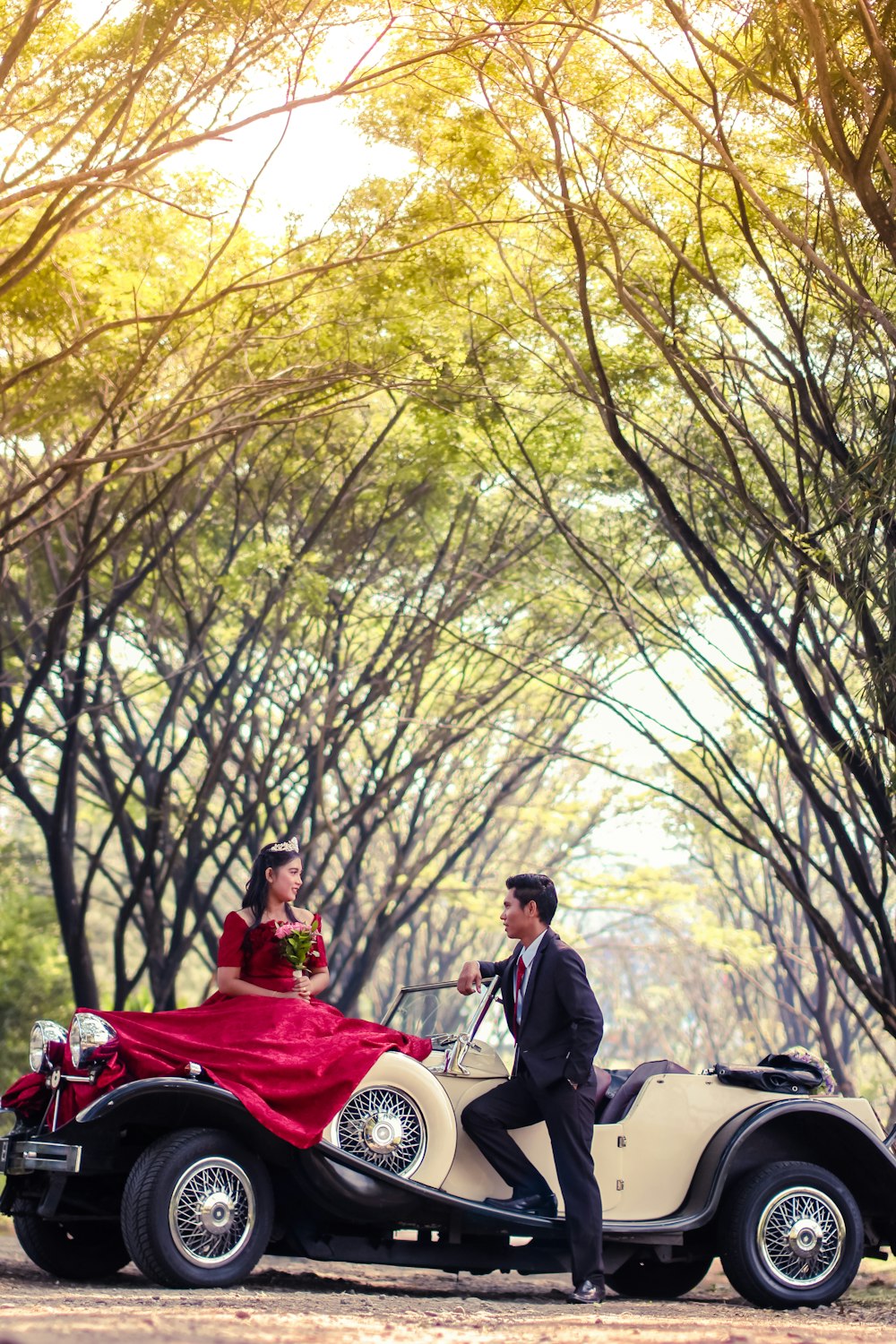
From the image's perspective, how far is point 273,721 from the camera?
18.2m

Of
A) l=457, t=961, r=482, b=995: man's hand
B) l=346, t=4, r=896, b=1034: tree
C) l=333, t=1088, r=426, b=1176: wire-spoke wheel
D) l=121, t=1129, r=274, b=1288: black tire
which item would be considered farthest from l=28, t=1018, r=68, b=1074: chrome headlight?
l=346, t=4, r=896, b=1034: tree

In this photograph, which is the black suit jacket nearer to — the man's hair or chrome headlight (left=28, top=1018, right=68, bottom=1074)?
the man's hair

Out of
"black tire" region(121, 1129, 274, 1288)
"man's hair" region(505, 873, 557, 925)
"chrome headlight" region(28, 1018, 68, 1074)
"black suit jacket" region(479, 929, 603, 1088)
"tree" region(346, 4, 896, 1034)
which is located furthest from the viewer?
"tree" region(346, 4, 896, 1034)

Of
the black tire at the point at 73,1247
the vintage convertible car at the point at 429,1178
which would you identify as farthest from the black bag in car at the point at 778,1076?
the black tire at the point at 73,1247

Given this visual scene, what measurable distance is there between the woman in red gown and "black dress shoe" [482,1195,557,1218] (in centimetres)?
63

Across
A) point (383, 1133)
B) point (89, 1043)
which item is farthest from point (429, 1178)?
point (89, 1043)

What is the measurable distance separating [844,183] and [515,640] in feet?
27.8

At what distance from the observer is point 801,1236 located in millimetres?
5816

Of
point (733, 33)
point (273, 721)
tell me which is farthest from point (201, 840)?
point (733, 33)

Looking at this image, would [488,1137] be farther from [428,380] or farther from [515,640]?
[515,640]

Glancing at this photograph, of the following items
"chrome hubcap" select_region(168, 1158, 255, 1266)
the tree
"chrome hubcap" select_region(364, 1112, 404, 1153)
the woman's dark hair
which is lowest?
"chrome hubcap" select_region(168, 1158, 255, 1266)

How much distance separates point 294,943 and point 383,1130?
86cm

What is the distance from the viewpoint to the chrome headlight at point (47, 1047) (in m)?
5.30

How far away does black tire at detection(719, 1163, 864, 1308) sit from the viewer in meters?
5.73
